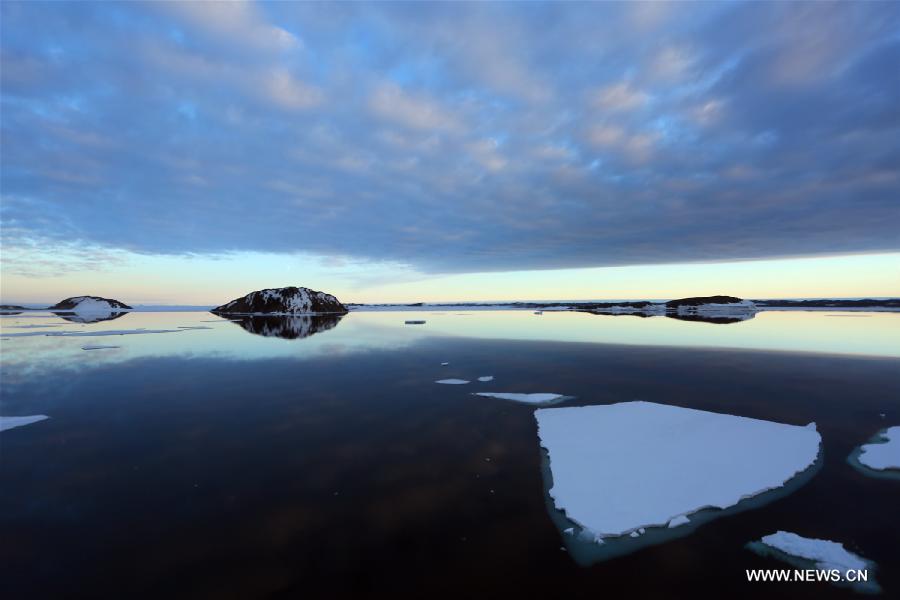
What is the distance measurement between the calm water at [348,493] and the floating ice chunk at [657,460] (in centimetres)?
44

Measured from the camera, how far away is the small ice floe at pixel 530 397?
11625 mm

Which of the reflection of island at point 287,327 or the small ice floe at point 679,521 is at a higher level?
the reflection of island at point 287,327

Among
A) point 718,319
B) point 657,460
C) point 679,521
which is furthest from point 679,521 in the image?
point 718,319

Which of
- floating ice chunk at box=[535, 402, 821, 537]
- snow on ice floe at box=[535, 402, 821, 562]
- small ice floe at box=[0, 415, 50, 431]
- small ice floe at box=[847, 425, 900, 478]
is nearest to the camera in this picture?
snow on ice floe at box=[535, 402, 821, 562]

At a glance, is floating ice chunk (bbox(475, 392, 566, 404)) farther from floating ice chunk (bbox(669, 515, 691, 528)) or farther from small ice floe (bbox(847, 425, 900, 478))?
small ice floe (bbox(847, 425, 900, 478))

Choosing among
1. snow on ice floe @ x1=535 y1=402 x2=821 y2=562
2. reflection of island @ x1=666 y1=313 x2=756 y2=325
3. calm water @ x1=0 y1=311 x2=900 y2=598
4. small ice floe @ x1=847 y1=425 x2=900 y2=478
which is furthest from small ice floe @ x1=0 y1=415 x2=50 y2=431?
reflection of island @ x1=666 y1=313 x2=756 y2=325

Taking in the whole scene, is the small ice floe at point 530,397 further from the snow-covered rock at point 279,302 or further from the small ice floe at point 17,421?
the snow-covered rock at point 279,302

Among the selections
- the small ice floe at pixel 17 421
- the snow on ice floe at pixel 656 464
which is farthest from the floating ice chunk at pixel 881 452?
the small ice floe at pixel 17 421

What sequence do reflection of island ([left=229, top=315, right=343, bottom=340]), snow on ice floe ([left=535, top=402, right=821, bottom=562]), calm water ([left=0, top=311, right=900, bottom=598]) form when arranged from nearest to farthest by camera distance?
1. calm water ([left=0, top=311, right=900, bottom=598])
2. snow on ice floe ([left=535, top=402, right=821, bottom=562])
3. reflection of island ([left=229, top=315, right=343, bottom=340])

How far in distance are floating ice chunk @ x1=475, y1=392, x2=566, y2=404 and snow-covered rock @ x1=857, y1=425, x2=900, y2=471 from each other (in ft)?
21.0

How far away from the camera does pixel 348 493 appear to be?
6.16 metres

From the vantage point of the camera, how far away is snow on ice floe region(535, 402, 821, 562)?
5535mm

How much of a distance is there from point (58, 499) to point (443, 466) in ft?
19.9

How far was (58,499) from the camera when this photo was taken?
19.5ft
